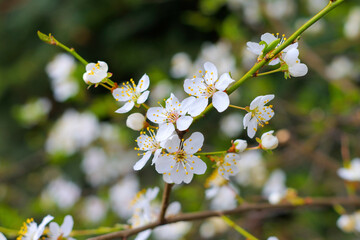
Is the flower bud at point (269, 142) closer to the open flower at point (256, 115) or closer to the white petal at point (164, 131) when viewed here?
the open flower at point (256, 115)

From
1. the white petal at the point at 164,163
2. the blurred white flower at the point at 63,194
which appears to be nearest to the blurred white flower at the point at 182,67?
the blurred white flower at the point at 63,194

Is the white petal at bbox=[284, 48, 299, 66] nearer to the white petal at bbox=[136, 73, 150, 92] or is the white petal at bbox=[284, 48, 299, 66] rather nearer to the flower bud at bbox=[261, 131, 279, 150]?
the flower bud at bbox=[261, 131, 279, 150]

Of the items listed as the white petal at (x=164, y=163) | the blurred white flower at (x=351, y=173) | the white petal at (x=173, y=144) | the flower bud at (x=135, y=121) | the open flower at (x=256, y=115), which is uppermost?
the blurred white flower at (x=351, y=173)

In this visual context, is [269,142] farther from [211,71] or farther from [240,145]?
[211,71]

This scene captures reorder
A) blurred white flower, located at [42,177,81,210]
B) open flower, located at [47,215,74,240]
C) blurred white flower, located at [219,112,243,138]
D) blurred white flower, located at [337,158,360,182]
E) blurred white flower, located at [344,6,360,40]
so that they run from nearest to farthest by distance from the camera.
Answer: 1. open flower, located at [47,215,74,240]
2. blurred white flower, located at [337,158,360,182]
3. blurred white flower, located at [344,6,360,40]
4. blurred white flower, located at [42,177,81,210]
5. blurred white flower, located at [219,112,243,138]

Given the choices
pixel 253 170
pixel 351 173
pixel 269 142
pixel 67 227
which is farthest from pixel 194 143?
pixel 253 170

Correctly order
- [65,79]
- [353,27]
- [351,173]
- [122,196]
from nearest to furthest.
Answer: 1. [351,173]
2. [65,79]
3. [353,27]
4. [122,196]

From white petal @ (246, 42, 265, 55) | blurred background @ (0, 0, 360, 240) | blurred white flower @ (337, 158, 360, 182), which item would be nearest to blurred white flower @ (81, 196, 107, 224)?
blurred background @ (0, 0, 360, 240)
